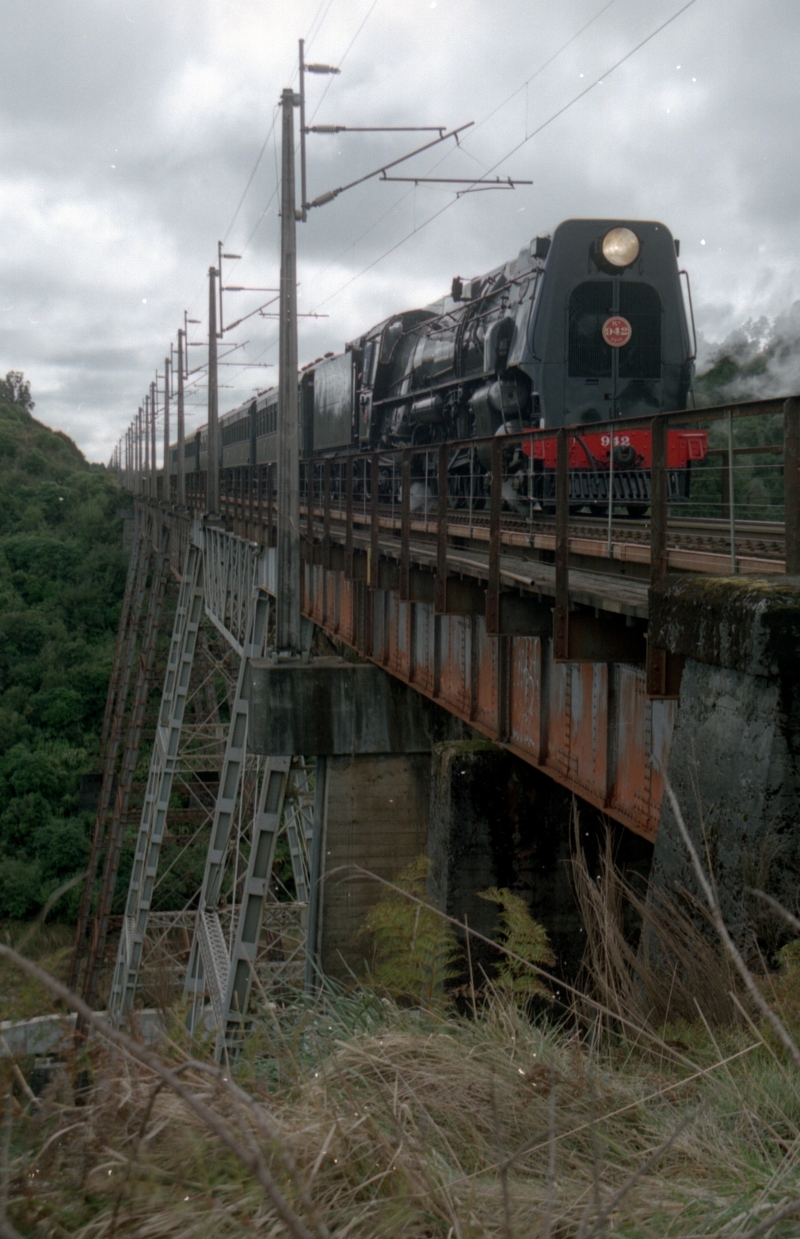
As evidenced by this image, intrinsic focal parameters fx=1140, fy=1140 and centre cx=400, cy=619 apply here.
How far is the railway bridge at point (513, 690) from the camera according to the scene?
4156 millimetres

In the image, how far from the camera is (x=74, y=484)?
72.4 meters

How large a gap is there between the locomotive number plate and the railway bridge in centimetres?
Result: 195

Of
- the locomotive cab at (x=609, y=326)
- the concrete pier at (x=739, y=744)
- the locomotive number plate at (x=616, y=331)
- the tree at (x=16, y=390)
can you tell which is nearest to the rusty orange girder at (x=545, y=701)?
the concrete pier at (x=739, y=744)

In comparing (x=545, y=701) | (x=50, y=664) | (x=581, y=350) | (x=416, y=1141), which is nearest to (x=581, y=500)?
(x=545, y=701)

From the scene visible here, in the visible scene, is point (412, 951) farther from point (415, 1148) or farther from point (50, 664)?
point (50, 664)

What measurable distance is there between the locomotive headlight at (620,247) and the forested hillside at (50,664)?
2542 centimetres

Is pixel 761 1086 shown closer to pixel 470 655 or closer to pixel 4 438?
pixel 470 655

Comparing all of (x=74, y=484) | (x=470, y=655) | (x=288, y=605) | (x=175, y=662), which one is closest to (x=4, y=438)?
(x=74, y=484)

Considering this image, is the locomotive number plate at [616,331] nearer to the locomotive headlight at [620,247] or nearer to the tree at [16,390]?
the locomotive headlight at [620,247]

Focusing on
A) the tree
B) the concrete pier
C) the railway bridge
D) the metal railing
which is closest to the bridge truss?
the railway bridge

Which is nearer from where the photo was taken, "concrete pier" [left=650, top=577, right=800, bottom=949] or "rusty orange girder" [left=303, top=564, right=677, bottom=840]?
"concrete pier" [left=650, top=577, right=800, bottom=949]

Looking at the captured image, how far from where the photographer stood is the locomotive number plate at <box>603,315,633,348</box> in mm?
13492

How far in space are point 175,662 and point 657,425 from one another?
68.7 feet

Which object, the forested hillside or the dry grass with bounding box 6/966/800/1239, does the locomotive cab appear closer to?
the dry grass with bounding box 6/966/800/1239
